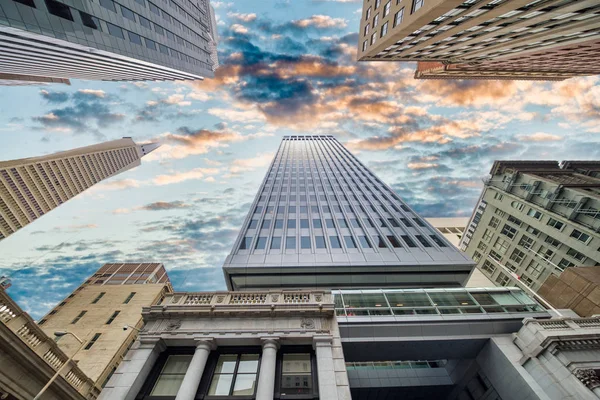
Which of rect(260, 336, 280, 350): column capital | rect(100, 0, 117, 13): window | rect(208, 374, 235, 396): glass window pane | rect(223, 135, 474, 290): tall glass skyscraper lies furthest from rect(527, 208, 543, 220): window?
rect(100, 0, 117, 13): window

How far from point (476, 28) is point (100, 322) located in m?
69.9

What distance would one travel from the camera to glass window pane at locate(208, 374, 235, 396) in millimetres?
12455

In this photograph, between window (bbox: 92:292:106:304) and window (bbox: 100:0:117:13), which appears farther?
window (bbox: 92:292:106:304)

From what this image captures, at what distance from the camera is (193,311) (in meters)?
15.0

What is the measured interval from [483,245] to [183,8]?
87.5 metres

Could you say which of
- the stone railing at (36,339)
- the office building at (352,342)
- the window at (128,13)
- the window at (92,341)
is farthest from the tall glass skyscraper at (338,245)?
the window at (128,13)

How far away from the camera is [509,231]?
1801 inches

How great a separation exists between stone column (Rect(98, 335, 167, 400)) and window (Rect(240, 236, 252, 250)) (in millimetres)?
14675

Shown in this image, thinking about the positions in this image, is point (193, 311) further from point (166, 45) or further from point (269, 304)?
point (166, 45)

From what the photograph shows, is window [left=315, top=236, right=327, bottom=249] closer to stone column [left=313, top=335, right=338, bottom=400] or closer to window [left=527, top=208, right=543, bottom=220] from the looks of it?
stone column [left=313, top=335, right=338, bottom=400]

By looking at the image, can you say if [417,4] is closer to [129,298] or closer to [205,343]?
[205,343]

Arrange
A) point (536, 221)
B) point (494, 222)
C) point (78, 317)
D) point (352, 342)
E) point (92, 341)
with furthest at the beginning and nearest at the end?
point (494, 222), point (78, 317), point (536, 221), point (92, 341), point (352, 342)

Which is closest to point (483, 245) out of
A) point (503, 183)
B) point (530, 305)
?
point (503, 183)

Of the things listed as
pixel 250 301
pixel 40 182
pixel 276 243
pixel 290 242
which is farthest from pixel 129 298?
pixel 40 182
